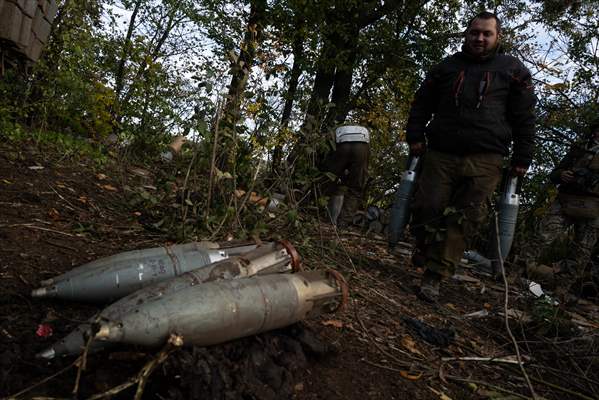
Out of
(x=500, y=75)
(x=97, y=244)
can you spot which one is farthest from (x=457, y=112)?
(x=97, y=244)

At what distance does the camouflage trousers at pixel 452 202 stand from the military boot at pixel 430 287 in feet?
0.18

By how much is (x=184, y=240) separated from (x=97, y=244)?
0.52 m

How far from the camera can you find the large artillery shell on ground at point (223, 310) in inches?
55.2

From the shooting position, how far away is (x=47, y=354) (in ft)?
4.74

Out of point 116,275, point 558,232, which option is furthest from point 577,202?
point 116,275

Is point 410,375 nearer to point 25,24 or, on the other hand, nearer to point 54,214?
point 54,214

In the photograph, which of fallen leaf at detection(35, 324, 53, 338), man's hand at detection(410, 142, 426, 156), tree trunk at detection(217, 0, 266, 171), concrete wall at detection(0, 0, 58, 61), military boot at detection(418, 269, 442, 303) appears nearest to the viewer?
fallen leaf at detection(35, 324, 53, 338)

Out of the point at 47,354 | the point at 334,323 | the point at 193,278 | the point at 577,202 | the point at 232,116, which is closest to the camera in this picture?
the point at 47,354

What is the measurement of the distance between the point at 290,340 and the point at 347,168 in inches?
189

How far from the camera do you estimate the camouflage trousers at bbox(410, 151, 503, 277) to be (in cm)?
352

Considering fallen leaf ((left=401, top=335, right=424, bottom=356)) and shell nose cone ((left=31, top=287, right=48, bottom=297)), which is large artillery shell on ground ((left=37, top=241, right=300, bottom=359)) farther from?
fallen leaf ((left=401, top=335, right=424, bottom=356))

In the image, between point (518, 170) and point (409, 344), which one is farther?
point (518, 170)

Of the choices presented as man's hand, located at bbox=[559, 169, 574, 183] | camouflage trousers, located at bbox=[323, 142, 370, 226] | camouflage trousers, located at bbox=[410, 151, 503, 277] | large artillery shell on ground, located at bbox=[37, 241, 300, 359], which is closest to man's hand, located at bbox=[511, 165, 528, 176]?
camouflage trousers, located at bbox=[410, 151, 503, 277]

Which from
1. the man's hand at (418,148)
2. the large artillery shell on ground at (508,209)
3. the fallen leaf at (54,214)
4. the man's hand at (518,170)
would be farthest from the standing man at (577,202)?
the fallen leaf at (54,214)
